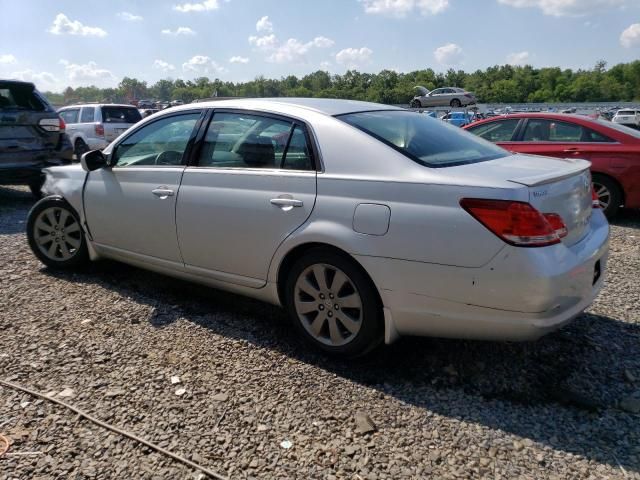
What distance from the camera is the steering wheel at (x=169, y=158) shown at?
12.8ft

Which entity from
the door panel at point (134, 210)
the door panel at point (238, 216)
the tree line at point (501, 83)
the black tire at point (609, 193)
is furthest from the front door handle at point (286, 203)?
the tree line at point (501, 83)

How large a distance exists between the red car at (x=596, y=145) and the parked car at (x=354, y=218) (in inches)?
169

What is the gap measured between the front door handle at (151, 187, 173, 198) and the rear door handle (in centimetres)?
94

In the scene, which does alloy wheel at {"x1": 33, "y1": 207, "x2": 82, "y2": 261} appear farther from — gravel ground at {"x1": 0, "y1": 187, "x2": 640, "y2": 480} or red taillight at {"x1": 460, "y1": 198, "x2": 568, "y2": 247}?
red taillight at {"x1": 460, "y1": 198, "x2": 568, "y2": 247}

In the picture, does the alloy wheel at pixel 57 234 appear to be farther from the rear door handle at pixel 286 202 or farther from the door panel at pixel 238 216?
the rear door handle at pixel 286 202

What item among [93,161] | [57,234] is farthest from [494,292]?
[57,234]

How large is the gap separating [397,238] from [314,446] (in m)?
1.10

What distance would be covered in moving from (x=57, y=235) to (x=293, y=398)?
3.03 metres

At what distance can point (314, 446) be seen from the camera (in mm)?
2459

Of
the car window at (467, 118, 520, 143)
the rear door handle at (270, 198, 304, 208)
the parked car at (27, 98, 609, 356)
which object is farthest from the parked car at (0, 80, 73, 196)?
the car window at (467, 118, 520, 143)

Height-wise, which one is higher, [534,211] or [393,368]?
[534,211]

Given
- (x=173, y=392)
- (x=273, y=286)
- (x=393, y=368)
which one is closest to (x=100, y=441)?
(x=173, y=392)

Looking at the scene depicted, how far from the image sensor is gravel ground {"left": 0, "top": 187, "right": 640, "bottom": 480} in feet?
7.72

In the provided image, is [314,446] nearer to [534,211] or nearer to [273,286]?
[273,286]
